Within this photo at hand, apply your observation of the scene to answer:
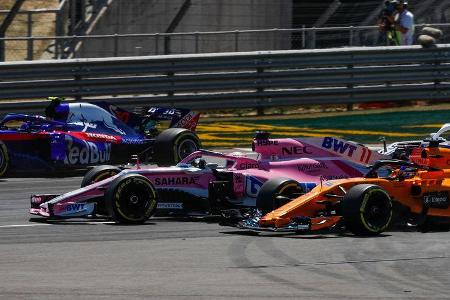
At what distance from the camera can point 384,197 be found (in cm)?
1254

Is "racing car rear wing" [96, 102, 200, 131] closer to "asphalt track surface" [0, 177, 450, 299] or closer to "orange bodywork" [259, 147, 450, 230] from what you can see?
"asphalt track surface" [0, 177, 450, 299]

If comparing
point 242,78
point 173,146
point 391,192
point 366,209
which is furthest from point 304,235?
point 242,78

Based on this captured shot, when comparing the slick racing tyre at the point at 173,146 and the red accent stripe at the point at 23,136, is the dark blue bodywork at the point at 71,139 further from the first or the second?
the slick racing tyre at the point at 173,146

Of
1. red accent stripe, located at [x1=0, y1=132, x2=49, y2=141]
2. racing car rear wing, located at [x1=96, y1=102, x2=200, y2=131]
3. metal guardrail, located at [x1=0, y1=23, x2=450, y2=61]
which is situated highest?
metal guardrail, located at [x1=0, y1=23, x2=450, y2=61]

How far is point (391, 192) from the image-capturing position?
12891 millimetres

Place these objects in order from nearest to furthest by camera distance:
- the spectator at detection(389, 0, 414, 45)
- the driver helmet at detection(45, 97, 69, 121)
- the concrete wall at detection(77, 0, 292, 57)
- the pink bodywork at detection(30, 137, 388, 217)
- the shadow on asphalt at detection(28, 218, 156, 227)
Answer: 1. the shadow on asphalt at detection(28, 218, 156, 227)
2. the pink bodywork at detection(30, 137, 388, 217)
3. the driver helmet at detection(45, 97, 69, 121)
4. the spectator at detection(389, 0, 414, 45)
5. the concrete wall at detection(77, 0, 292, 57)

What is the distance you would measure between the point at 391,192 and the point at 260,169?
1.91 meters

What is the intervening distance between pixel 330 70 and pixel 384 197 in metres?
12.0

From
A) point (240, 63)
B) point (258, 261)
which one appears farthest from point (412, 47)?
point (258, 261)

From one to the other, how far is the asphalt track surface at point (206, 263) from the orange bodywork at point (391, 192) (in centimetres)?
21

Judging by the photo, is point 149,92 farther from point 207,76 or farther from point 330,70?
point 330,70

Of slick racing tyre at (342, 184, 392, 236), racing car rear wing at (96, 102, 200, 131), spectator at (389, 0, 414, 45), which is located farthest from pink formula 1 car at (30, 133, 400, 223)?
spectator at (389, 0, 414, 45)

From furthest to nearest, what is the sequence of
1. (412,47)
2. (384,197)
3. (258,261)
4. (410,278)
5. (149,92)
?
(412,47) < (149,92) < (384,197) < (258,261) < (410,278)

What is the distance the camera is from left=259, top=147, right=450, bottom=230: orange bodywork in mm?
12516
